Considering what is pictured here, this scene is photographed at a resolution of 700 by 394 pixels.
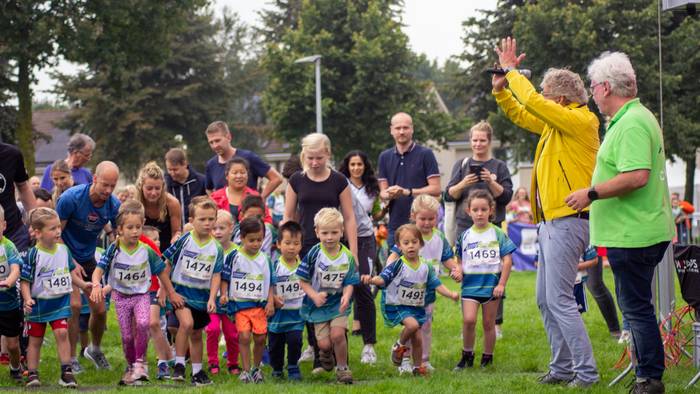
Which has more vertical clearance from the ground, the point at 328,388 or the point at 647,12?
the point at 647,12

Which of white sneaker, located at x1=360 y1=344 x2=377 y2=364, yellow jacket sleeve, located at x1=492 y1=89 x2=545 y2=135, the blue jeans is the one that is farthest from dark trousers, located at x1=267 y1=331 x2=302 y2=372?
the blue jeans

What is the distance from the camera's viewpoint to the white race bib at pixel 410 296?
8.20 meters

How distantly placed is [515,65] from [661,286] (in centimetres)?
312

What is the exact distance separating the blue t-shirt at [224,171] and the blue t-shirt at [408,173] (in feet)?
4.39

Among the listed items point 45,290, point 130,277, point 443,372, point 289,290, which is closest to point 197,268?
point 130,277

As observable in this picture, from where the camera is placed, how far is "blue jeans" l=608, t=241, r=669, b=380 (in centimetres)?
631

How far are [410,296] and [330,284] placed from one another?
71 cm

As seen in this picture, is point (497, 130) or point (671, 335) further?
point (497, 130)

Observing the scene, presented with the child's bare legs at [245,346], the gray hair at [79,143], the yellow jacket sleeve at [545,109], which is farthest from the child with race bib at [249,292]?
the yellow jacket sleeve at [545,109]

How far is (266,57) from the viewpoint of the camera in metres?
43.3

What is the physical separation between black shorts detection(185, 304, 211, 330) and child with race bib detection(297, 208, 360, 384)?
2.73ft

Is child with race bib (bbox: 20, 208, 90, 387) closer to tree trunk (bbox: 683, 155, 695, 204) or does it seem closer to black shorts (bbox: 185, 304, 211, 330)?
black shorts (bbox: 185, 304, 211, 330)

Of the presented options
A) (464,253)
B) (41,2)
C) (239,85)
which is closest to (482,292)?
(464,253)

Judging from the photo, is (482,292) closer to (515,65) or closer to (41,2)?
(515,65)
